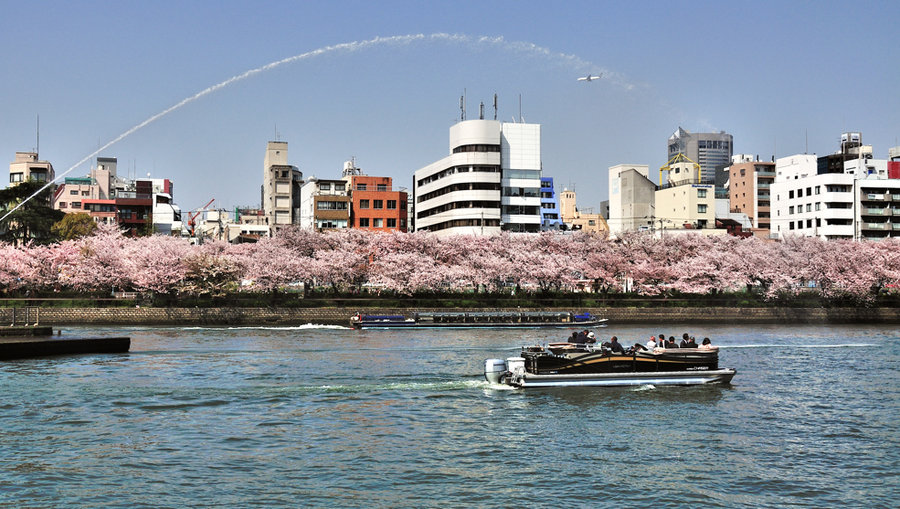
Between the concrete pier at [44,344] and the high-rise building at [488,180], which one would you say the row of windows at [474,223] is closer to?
the high-rise building at [488,180]

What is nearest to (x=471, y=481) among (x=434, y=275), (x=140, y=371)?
(x=140, y=371)

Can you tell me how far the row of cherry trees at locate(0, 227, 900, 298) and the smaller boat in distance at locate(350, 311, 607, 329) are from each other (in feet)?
52.8

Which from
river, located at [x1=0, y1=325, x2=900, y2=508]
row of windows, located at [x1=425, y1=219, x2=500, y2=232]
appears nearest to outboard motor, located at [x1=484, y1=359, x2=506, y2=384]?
river, located at [x1=0, y1=325, x2=900, y2=508]

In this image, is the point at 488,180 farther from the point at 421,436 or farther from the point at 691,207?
the point at 421,436

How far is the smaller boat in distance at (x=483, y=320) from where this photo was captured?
9731 centimetres

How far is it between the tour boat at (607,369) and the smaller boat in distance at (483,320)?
48.4 metres

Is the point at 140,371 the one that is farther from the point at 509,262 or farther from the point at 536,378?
the point at 509,262

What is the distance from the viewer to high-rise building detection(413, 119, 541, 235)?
150 metres

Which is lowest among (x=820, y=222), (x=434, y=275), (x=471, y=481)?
(x=471, y=481)

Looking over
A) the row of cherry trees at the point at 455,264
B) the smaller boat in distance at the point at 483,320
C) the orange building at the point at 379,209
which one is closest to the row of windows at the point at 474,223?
the row of cherry trees at the point at 455,264

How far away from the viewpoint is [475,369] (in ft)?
186

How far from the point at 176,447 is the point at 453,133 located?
409 feet

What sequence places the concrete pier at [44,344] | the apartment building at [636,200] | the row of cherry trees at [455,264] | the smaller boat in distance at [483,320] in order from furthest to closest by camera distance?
the apartment building at [636,200] → the row of cherry trees at [455,264] → the smaller boat in distance at [483,320] → the concrete pier at [44,344]

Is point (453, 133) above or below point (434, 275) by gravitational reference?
above
